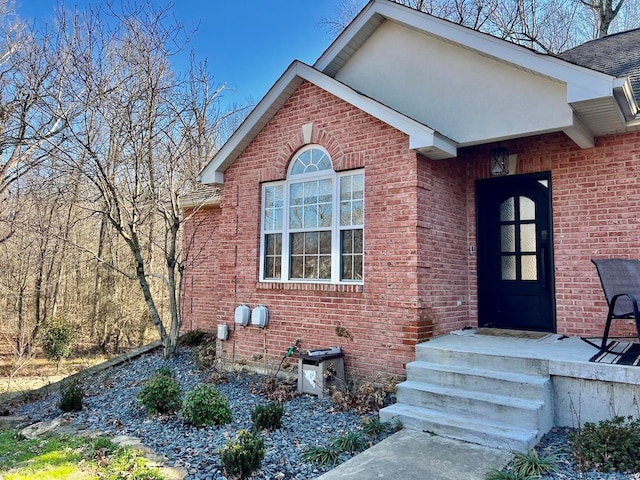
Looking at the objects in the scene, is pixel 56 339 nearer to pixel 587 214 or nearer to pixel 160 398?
pixel 160 398

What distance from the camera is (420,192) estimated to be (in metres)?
6.29

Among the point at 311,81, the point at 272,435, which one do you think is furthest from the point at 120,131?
the point at 272,435

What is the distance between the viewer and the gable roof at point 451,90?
551 centimetres


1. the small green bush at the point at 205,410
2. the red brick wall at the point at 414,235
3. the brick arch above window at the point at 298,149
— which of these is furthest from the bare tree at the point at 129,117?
the small green bush at the point at 205,410

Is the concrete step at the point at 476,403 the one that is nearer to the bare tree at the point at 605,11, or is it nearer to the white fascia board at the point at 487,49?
the white fascia board at the point at 487,49

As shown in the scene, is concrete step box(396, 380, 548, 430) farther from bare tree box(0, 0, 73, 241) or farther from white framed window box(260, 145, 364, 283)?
bare tree box(0, 0, 73, 241)

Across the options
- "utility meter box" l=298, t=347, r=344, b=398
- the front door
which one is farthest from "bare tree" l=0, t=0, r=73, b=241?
the front door

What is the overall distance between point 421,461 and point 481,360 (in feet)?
5.49

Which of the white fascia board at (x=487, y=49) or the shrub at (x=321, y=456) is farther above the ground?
the white fascia board at (x=487, y=49)

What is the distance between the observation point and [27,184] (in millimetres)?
11688

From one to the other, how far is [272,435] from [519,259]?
4635 mm

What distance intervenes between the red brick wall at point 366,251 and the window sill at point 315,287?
0.02 metres

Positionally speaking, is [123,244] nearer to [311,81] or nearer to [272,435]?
[311,81]

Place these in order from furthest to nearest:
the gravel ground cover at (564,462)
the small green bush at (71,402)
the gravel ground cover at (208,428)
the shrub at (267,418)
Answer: the small green bush at (71,402) → the shrub at (267,418) → the gravel ground cover at (208,428) → the gravel ground cover at (564,462)
